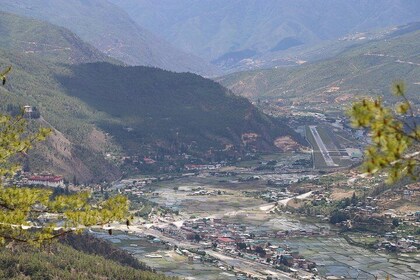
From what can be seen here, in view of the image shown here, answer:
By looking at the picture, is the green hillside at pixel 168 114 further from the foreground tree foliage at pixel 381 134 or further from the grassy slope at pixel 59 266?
the foreground tree foliage at pixel 381 134

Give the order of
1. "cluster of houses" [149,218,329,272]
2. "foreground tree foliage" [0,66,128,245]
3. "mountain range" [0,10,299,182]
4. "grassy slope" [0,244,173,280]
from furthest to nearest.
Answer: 1. "mountain range" [0,10,299,182]
2. "cluster of houses" [149,218,329,272]
3. "grassy slope" [0,244,173,280]
4. "foreground tree foliage" [0,66,128,245]

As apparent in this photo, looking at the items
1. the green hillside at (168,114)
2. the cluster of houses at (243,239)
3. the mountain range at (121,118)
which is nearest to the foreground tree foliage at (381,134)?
the cluster of houses at (243,239)

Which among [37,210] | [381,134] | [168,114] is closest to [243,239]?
[37,210]

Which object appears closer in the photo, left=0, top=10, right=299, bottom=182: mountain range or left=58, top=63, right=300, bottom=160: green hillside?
left=0, top=10, right=299, bottom=182: mountain range

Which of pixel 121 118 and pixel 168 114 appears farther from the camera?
pixel 168 114

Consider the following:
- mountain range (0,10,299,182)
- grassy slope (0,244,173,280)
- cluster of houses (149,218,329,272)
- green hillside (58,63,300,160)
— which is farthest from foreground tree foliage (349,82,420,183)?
green hillside (58,63,300,160)

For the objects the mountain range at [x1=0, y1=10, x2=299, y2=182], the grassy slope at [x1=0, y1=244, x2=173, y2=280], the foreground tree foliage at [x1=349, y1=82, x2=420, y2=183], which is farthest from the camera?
the mountain range at [x1=0, y1=10, x2=299, y2=182]

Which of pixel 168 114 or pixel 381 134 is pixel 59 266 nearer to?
pixel 381 134

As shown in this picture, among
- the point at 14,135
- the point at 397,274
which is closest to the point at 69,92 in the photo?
the point at 397,274

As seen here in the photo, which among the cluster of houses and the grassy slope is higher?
the grassy slope

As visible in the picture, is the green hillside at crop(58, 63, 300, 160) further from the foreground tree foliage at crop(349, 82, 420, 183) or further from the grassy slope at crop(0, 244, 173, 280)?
the foreground tree foliage at crop(349, 82, 420, 183)

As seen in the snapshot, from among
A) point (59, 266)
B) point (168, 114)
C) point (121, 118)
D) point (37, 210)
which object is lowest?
point (59, 266)

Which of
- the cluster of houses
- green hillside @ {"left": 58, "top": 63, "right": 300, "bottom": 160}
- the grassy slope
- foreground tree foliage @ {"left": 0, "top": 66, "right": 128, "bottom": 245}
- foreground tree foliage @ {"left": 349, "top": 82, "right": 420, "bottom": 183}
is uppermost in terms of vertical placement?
green hillside @ {"left": 58, "top": 63, "right": 300, "bottom": 160}
